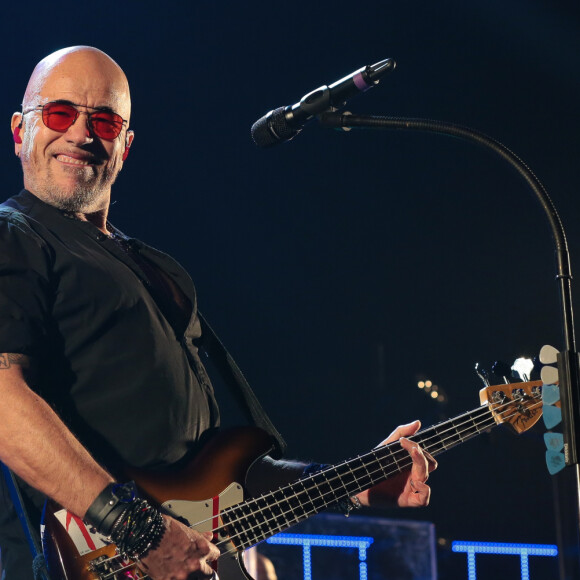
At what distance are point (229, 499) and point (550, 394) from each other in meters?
0.97

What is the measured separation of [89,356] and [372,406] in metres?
5.83

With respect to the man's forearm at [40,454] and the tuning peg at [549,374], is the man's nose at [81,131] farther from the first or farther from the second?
the tuning peg at [549,374]

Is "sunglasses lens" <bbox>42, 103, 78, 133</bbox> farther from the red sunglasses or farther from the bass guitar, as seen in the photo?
the bass guitar

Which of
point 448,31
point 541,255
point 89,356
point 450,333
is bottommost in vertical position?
point 89,356

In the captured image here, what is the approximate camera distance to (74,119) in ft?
8.87

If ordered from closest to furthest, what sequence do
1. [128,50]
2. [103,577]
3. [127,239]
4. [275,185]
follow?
[103,577] → [127,239] → [128,50] → [275,185]

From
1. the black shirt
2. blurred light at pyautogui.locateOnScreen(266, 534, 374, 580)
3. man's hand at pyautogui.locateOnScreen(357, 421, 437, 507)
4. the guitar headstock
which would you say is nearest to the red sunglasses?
the black shirt

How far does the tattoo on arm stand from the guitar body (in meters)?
0.38

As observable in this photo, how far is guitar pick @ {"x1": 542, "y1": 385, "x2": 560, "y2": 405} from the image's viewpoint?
2.10 m

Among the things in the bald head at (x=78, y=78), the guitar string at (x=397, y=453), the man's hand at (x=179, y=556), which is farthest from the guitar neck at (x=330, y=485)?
the bald head at (x=78, y=78)

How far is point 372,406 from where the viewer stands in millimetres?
7938

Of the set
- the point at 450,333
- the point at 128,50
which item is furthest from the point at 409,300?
the point at 128,50

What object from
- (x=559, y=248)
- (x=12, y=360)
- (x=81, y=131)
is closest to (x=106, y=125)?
(x=81, y=131)

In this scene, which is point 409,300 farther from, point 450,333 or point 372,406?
point 372,406
